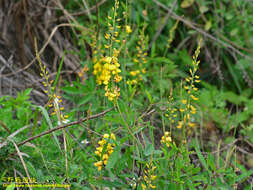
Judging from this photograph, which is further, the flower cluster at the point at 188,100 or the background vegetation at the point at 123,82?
the background vegetation at the point at 123,82

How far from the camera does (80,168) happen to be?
1.12 m

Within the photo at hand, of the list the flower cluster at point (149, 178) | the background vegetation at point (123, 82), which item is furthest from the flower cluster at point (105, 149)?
the flower cluster at point (149, 178)

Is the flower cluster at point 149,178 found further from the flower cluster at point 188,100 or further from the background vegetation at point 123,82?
the flower cluster at point 188,100

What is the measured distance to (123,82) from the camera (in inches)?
65.9

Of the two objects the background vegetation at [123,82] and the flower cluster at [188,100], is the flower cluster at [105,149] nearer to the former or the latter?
the background vegetation at [123,82]

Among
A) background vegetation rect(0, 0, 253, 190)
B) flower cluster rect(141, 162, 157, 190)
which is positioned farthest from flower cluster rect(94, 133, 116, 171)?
flower cluster rect(141, 162, 157, 190)

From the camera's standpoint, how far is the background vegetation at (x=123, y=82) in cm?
126

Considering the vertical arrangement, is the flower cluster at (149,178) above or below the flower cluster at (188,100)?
below

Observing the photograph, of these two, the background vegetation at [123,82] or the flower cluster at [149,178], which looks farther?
the background vegetation at [123,82]

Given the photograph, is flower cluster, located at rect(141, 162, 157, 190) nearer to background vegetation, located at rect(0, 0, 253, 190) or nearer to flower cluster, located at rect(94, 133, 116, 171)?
background vegetation, located at rect(0, 0, 253, 190)

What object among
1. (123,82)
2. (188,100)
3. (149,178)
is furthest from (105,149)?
(123,82)

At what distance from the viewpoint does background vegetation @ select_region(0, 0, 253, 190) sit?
126cm

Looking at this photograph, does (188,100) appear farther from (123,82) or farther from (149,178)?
(123,82)

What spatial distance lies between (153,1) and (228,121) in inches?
40.0
